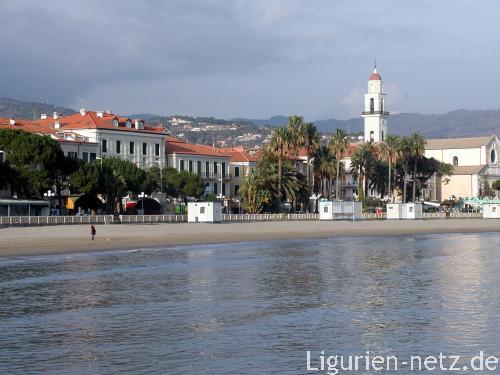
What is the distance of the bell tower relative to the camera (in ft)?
557

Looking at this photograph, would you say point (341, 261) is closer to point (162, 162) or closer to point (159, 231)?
point (159, 231)

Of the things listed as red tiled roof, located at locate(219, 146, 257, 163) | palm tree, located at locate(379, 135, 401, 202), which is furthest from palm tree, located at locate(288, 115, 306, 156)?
palm tree, located at locate(379, 135, 401, 202)

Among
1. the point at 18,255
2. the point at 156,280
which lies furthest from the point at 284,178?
the point at 156,280

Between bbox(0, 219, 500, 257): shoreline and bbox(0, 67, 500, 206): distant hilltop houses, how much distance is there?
19026mm

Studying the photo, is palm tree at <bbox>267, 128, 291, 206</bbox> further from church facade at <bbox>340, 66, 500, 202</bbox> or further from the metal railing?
church facade at <bbox>340, 66, 500, 202</bbox>

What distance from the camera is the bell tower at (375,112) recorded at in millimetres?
169875

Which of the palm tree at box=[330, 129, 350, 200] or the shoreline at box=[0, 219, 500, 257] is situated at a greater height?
the palm tree at box=[330, 129, 350, 200]

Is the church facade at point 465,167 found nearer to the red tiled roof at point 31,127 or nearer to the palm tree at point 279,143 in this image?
the palm tree at point 279,143

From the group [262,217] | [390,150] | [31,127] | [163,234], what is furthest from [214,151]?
[163,234]

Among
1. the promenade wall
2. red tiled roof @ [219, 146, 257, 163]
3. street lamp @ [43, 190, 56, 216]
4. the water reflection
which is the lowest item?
the water reflection

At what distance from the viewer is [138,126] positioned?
116250mm

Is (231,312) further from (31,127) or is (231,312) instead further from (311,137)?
(311,137)

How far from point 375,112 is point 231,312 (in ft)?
484

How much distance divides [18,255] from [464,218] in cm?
9127
